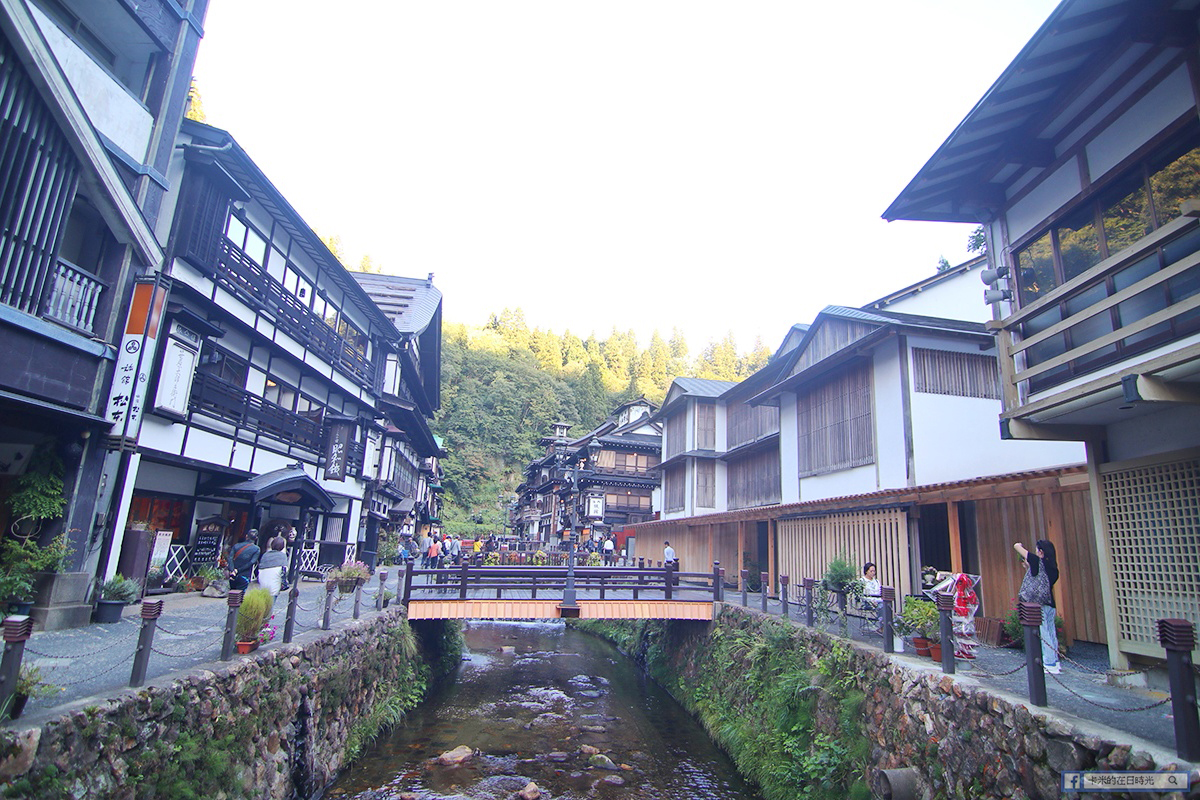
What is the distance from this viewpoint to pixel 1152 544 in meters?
7.22

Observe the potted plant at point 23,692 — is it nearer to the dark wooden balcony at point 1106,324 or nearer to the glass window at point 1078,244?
the dark wooden balcony at point 1106,324

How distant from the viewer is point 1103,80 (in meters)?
7.71

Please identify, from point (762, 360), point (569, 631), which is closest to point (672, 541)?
point (569, 631)

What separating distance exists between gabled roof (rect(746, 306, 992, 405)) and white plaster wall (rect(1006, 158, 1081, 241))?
17.9 feet

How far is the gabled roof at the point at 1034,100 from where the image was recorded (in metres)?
6.79

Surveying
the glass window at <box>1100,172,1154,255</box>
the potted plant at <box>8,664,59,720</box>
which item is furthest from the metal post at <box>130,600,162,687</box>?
the glass window at <box>1100,172,1154,255</box>

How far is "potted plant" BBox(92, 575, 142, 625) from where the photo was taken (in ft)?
32.5

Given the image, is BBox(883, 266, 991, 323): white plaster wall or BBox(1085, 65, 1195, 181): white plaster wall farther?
BBox(883, 266, 991, 323): white plaster wall

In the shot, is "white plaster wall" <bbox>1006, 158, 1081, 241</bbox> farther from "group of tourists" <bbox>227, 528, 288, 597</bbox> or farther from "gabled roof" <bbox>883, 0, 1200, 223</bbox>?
"group of tourists" <bbox>227, 528, 288, 597</bbox>

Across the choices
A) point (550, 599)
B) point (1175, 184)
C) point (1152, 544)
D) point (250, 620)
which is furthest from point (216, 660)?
point (1175, 184)

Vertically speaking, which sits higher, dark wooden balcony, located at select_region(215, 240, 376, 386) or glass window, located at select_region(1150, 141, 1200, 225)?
dark wooden balcony, located at select_region(215, 240, 376, 386)

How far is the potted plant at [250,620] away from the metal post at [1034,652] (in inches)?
364

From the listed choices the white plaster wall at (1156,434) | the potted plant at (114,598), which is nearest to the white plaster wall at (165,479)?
the potted plant at (114,598)

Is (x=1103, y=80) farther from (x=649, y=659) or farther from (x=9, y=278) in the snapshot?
(x=649, y=659)
